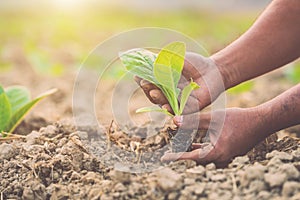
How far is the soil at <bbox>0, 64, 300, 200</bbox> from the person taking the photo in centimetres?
138

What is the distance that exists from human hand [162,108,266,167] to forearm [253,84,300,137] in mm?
12

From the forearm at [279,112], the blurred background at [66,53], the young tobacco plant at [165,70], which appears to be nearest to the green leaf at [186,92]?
the young tobacco plant at [165,70]

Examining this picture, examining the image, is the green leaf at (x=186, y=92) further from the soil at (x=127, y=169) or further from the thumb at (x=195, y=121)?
the soil at (x=127, y=169)

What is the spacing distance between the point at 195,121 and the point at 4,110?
33.6 inches

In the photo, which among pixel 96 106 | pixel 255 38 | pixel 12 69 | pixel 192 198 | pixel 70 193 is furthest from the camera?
pixel 12 69

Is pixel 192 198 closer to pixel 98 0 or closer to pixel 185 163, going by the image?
pixel 185 163

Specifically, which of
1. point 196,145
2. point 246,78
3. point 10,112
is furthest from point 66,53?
point 196,145

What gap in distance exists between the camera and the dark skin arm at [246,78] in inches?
62.9

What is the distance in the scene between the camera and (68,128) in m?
1.96

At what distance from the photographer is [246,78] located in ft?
5.85

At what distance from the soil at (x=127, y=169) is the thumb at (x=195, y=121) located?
10 centimetres

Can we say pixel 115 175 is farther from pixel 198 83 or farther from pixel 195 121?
pixel 198 83

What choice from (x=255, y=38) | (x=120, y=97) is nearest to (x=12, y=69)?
(x=120, y=97)

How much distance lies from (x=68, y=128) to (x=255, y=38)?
2.30 feet
